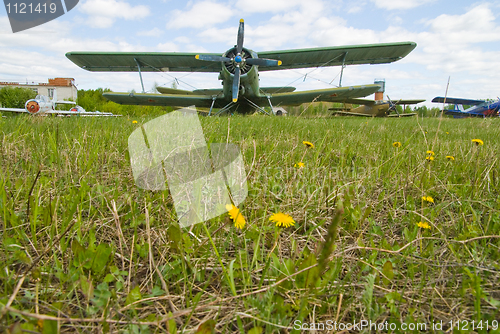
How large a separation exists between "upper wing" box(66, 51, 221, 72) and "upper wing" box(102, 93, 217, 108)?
146cm

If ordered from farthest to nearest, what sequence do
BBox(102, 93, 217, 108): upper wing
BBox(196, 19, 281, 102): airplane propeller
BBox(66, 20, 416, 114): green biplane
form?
BBox(102, 93, 217, 108): upper wing < BBox(66, 20, 416, 114): green biplane < BBox(196, 19, 281, 102): airplane propeller

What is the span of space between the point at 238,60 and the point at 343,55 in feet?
15.5

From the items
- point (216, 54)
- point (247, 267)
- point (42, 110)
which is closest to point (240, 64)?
point (216, 54)

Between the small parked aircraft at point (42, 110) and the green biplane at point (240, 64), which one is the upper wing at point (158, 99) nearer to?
the green biplane at point (240, 64)

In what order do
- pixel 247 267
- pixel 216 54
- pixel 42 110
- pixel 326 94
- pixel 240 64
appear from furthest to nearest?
pixel 216 54
pixel 326 94
pixel 240 64
pixel 42 110
pixel 247 267

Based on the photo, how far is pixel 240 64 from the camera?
925 centimetres

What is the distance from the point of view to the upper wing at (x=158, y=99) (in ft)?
34.1

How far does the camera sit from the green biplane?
30.6 feet

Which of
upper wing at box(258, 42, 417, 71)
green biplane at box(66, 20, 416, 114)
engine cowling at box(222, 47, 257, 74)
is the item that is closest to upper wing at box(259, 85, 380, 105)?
green biplane at box(66, 20, 416, 114)

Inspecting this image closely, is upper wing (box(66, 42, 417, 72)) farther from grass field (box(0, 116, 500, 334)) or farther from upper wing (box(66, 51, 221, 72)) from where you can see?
grass field (box(0, 116, 500, 334))

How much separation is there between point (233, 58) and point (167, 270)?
9.67 meters

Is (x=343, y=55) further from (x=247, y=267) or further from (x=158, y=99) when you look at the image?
(x=247, y=267)

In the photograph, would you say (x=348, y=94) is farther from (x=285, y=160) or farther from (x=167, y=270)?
(x=167, y=270)

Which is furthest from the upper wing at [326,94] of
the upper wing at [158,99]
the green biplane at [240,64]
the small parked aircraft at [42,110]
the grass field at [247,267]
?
the grass field at [247,267]
